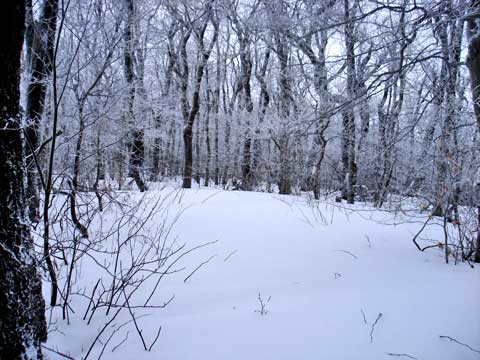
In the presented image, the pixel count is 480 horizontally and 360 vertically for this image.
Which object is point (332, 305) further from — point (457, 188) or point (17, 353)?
point (457, 188)

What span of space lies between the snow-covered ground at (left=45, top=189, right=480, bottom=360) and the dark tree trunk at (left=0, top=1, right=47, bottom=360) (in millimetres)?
291

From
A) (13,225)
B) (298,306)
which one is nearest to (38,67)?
(13,225)

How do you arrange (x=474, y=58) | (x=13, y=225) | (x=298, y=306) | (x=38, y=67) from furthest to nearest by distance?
(x=38, y=67)
(x=474, y=58)
(x=298, y=306)
(x=13, y=225)

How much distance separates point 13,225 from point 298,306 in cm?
176

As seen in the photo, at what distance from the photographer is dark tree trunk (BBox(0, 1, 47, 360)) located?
1.10m

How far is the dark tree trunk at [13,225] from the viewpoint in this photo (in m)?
1.10

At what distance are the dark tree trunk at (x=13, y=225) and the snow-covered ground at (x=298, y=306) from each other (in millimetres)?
291

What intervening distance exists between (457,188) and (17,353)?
4.16 metres

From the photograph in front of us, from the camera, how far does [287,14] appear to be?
3.33 meters

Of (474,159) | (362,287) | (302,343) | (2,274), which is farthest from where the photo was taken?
(474,159)

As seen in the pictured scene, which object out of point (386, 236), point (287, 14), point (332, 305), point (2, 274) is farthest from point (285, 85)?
point (2, 274)

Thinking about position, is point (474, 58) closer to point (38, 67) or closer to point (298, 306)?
point (298, 306)

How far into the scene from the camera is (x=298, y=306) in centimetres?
200

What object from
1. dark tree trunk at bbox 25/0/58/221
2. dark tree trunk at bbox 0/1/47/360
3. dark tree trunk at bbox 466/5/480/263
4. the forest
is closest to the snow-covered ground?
the forest
